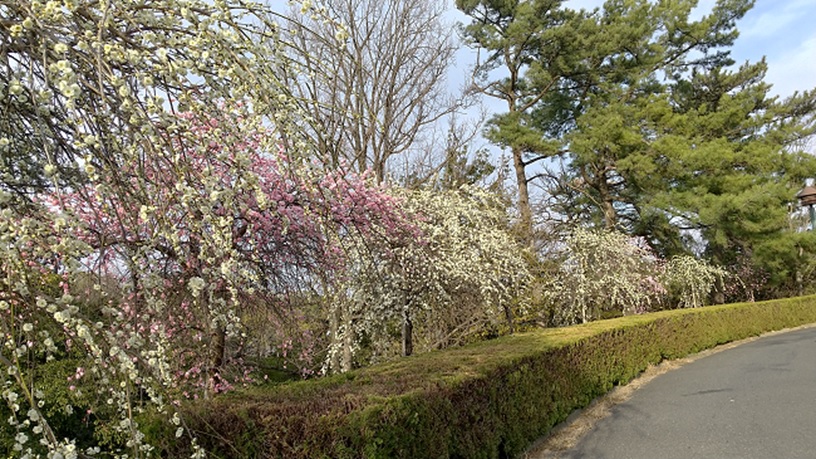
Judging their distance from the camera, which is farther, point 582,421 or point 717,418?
point 582,421

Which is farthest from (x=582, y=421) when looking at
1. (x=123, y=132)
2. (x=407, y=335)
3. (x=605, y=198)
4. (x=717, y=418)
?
(x=605, y=198)

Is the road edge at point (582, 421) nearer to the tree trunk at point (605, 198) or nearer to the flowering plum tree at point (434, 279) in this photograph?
the flowering plum tree at point (434, 279)

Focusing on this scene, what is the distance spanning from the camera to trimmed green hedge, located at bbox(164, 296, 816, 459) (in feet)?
8.88

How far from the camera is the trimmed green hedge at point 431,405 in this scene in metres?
2.71

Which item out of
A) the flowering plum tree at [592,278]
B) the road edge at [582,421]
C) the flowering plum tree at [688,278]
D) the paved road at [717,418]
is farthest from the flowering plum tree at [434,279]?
the flowering plum tree at [688,278]

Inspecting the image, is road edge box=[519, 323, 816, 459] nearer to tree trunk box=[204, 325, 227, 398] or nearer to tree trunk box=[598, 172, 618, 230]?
tree trunk box=[204, 325, 227, 398]

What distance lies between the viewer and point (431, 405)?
138 inches

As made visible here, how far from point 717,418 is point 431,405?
13.0 feet

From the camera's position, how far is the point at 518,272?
928cm

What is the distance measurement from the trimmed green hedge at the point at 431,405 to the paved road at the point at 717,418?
540 millimetres

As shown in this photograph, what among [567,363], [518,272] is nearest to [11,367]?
[567,363]

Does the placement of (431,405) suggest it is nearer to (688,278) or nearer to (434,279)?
(434,279)

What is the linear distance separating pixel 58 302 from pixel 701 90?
2318cm

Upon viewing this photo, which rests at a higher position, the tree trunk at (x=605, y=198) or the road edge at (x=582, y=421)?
the tree trunk at (x=605, y=198)
